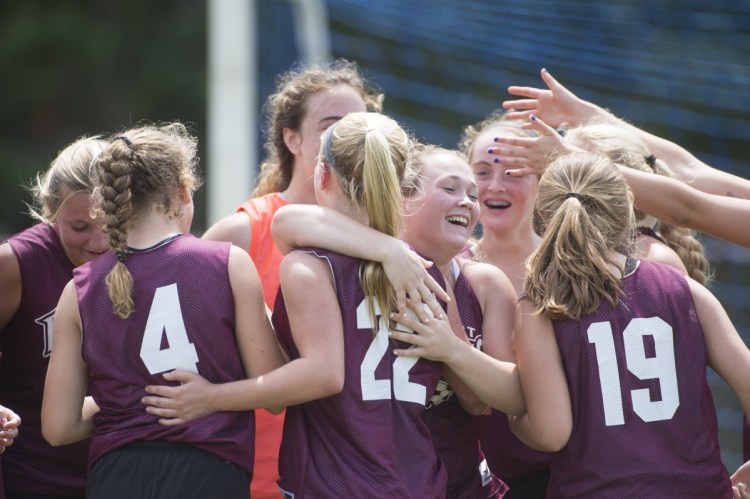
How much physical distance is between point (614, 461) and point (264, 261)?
1331 mm

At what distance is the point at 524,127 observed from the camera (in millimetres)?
3146

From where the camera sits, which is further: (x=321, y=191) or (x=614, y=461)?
(x=321, y=191)

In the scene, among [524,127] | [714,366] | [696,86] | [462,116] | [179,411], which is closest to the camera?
[179,411]

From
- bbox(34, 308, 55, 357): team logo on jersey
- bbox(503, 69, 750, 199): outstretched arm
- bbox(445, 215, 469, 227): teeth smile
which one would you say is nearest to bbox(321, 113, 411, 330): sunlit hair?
bbox(445, 215, 469, 227): teeth smile

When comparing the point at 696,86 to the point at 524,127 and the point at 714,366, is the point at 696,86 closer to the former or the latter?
the point at 524,127

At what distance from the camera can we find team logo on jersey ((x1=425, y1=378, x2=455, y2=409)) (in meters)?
2.71

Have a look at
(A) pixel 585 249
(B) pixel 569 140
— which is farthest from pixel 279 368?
(B) pixel 569 140

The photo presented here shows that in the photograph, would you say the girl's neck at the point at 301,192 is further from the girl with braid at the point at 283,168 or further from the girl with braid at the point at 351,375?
the girl with braid at the point at 351,375

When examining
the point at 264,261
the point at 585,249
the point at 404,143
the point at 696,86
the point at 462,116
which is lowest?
the point at 462,116

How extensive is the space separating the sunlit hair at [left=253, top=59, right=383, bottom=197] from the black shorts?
1425 mm

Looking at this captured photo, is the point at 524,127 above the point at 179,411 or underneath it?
above

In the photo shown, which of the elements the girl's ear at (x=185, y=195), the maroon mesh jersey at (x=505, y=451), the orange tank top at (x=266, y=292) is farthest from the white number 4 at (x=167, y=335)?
the maroon mesh jersey at (x=505, y=451)

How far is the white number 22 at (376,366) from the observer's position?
2.46 m

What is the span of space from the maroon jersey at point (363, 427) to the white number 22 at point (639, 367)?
454mm
